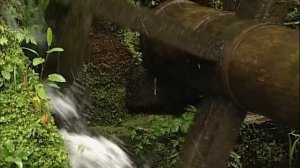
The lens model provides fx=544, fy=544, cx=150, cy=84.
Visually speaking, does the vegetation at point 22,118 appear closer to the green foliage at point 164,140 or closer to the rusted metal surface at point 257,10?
the green foliage at point 164,140

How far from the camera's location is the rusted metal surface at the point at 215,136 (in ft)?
10.8

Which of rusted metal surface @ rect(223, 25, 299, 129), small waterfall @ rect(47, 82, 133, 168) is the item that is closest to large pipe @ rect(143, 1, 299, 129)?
rusted metal surface @ rect(223, 25, 299, 129)

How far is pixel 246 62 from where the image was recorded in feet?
9.41

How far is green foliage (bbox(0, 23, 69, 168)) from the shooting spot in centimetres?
283

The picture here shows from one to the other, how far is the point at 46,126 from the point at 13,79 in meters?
0.38

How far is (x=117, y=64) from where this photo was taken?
15.8 ft

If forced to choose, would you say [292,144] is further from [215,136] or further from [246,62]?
[246,62]

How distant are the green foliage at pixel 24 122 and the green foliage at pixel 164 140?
109 centimetres

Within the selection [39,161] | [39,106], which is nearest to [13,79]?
[39,106]

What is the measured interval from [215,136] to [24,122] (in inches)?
45.0

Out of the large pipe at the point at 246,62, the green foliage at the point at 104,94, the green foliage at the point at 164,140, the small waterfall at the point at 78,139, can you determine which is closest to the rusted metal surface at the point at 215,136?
the large pipe at the point at 246,62

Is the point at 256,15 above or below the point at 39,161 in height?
above

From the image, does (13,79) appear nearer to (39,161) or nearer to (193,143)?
(39,161)

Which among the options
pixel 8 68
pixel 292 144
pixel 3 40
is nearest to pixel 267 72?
pixel 8 68
